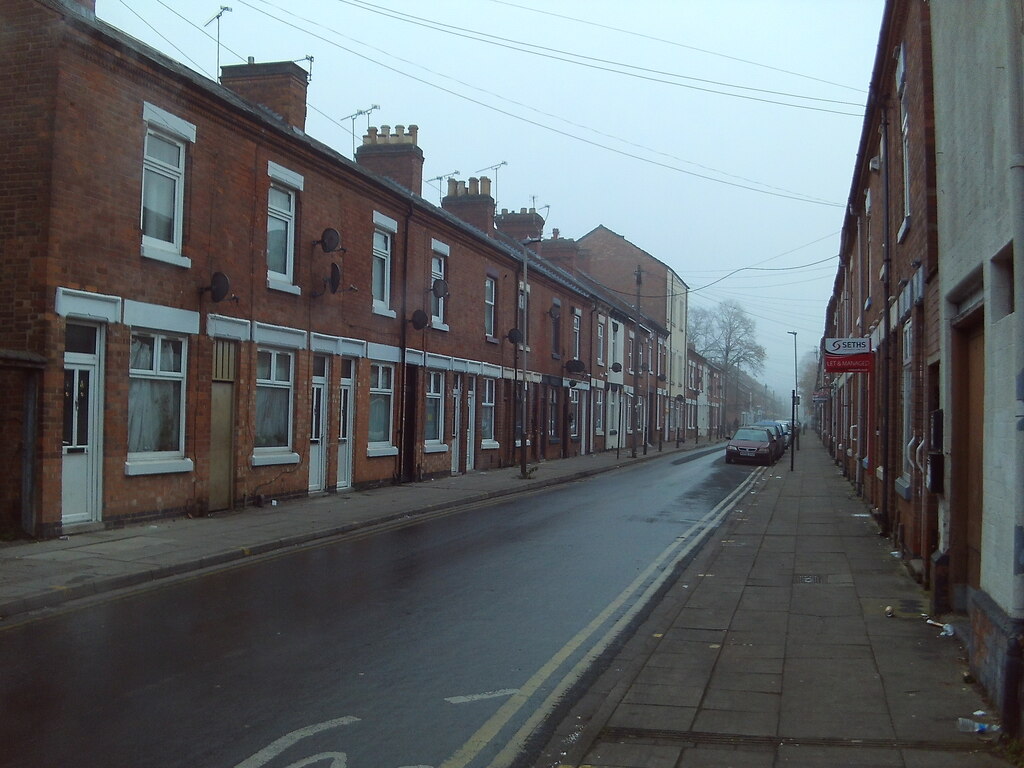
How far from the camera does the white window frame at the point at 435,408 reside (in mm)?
23094

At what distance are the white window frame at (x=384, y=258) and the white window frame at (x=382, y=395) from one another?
128 cm

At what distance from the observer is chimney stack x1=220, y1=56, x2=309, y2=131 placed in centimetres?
1848

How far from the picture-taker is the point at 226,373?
49.8ft

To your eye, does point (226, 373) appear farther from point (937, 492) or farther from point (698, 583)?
point (937, 492)

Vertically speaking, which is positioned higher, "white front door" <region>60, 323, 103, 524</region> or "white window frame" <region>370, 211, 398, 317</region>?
"white window frame" <region>370, 211, 398, 317</region>

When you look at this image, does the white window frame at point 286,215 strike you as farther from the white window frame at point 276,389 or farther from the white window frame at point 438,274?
the white window frame at point 438,274

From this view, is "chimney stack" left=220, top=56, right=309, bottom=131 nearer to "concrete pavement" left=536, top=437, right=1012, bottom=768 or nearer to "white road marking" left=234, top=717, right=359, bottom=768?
"concrete pavement" left=536, top=437, right=1012, bottom=768

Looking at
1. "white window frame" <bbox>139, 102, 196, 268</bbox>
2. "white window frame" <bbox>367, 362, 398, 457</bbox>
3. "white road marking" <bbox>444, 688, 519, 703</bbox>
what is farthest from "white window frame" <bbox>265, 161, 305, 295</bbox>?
"white road marking" <bbox>444, 688, 519, 703</bbox>

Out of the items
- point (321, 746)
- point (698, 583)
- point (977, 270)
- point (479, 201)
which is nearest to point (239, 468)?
point (698, 583)

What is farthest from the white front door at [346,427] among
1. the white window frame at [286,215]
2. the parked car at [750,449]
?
the parked car at [750,449]

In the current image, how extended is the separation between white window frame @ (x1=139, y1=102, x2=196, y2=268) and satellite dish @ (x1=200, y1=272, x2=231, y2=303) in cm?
55

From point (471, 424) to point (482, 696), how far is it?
2043cm

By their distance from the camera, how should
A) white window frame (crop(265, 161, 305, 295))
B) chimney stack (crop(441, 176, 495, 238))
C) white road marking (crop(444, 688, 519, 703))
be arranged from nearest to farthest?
1. white road marking (crop(444, 688, 519, 703))
2. white window frame (crop(265, 161, 305, 295))
3. chimney stack (crop(441, 176, 495, 238))

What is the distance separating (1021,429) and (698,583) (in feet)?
18.2
